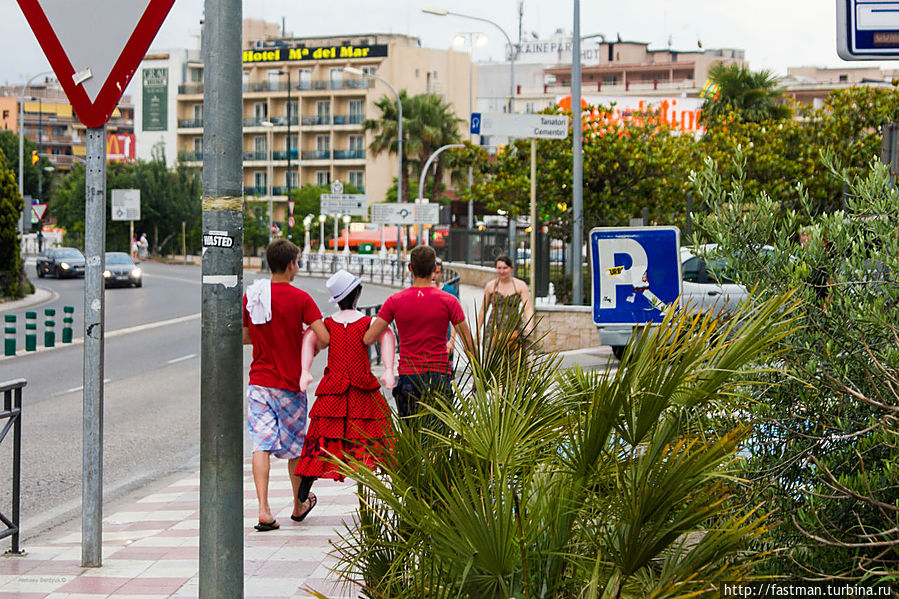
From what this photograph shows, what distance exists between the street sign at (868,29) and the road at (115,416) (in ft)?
20.3

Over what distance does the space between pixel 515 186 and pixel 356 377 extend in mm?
20830

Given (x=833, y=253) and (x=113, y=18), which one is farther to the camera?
(x=113, y=18)

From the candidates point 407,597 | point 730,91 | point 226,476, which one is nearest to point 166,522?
point 226,476

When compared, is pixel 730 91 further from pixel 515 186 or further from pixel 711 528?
pixel 711 528

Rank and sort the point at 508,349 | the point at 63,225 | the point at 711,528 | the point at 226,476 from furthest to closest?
the point at 63,225 → the point at 508,349 → the point at 226,476 → the point at 711,528

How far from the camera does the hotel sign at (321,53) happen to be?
93.5 m

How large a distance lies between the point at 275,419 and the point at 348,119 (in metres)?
88.6

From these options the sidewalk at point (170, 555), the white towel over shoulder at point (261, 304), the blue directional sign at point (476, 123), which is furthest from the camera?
the blue directional sign at point (476, 123)

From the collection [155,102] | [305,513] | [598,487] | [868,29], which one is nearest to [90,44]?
[305,513]

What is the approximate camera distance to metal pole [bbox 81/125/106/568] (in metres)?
5.48

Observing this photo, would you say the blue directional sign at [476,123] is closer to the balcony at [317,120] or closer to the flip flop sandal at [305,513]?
the flip flop sandal at [305,513]

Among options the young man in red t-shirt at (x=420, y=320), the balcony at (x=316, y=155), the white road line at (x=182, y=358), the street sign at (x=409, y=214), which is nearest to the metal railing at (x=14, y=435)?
the young man in red t-shirt at (x=420, y=320)

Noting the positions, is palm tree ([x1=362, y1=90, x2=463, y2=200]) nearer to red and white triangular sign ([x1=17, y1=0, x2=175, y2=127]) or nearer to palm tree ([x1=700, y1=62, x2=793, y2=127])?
palm tree ([x1=700, y1=62, x2=793, y2=127])

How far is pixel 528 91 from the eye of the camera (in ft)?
346
